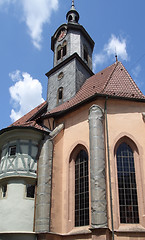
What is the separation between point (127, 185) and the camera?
509 inches

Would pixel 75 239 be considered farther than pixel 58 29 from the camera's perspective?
No

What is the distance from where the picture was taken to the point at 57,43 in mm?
24656

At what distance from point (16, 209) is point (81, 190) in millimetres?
3490

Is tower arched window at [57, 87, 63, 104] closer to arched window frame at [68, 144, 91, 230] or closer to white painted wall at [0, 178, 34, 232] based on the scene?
arched window frame at [68, 144, 91, 230]

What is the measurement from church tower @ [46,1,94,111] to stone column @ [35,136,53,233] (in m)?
5.76

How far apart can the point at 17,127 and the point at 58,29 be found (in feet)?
44.2

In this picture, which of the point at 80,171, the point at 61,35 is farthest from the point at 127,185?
the point at 61,35

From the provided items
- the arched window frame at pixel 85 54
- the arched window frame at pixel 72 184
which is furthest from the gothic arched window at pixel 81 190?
the arched window frame at pixel 85 54

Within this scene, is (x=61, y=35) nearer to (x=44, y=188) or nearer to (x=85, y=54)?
(x=85, y=54)

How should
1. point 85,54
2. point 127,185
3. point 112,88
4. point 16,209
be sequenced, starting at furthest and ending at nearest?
point 85,54
point 112,88
point 16,209
point 127,185

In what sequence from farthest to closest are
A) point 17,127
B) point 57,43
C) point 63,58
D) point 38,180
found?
point 57,43, point 63,58, point 17,127, point 38,180

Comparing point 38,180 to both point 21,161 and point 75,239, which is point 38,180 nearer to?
point 21,161

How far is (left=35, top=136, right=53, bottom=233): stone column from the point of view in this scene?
12.9 meters

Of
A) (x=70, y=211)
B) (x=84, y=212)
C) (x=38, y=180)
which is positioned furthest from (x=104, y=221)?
(x=38, y=180)
